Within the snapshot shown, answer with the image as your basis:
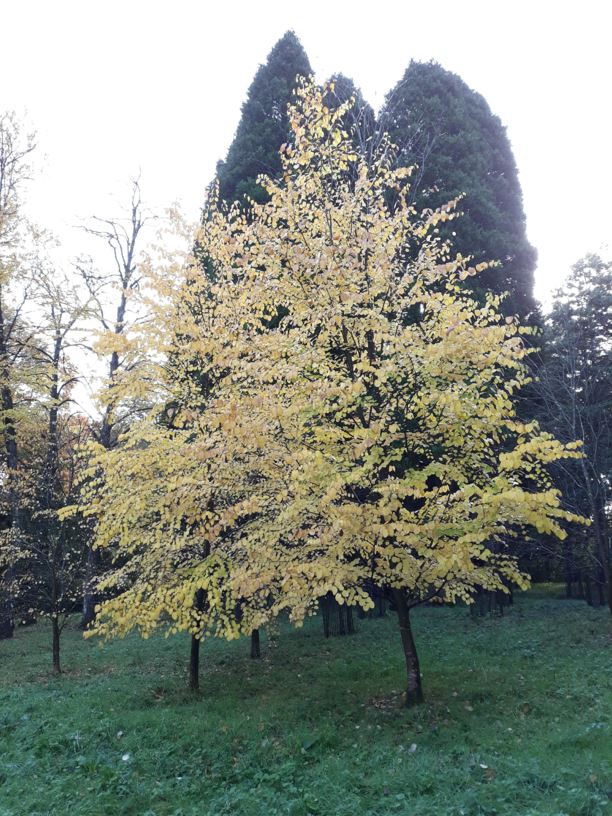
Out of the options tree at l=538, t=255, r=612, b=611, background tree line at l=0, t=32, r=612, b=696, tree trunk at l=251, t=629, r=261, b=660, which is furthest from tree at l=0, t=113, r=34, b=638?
tree at l=538, t=255, r=612, b=611

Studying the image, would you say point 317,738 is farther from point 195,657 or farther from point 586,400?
point 586,400

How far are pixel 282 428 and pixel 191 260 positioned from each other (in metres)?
4.35

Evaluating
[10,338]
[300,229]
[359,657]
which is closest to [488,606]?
[359,657]

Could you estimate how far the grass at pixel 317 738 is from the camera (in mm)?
5055

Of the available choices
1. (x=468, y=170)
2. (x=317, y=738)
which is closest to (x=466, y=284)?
(x=468, y=170)

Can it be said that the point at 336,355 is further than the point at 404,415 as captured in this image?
Yes

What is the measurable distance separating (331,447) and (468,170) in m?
15.3

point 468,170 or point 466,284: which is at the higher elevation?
point 468,170

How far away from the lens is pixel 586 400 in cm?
1443

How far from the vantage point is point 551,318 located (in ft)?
58.0

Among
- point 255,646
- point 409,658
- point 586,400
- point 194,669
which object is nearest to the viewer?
point 409,658

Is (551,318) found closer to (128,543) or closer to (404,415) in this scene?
(404,415)

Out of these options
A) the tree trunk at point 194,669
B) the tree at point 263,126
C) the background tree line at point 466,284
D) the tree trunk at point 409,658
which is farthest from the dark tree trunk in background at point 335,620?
the tree at point 263,126

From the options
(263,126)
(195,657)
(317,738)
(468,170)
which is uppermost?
(263,126)
